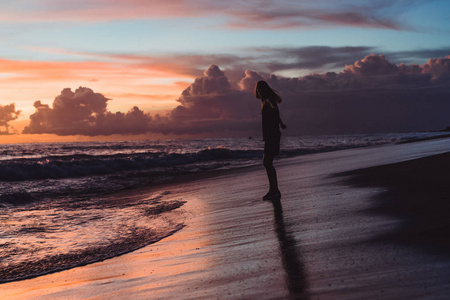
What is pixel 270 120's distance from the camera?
786 cm

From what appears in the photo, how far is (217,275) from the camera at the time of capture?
3.31 m

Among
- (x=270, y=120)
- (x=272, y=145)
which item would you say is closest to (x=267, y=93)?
(x=270, y=120)

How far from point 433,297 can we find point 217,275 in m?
1.66

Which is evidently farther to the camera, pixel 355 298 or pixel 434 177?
pixel 434 177

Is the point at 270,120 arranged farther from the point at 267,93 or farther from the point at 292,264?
the point at 292,264

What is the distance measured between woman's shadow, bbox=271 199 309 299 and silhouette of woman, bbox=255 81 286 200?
110 inches

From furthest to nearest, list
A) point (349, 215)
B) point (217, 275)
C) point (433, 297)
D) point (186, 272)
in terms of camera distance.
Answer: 1. point (349, 215)
2. point (186, 272)
3. point (217, 275)
4. point (433, 297)

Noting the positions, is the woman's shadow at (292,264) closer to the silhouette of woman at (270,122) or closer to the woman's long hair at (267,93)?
the silhouette of woman at (270,122)

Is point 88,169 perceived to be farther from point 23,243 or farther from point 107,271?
point 107,271

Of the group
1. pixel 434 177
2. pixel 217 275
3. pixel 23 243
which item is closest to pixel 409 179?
pixel 434 177

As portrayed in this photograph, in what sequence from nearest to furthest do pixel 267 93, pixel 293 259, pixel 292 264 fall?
pixel 292 264 < pixel 293 259 < pixel 267 93

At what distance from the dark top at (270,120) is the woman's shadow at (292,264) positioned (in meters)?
3.03

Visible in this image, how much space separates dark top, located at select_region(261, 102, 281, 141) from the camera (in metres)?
7.84

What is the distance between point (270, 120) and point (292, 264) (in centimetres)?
485
